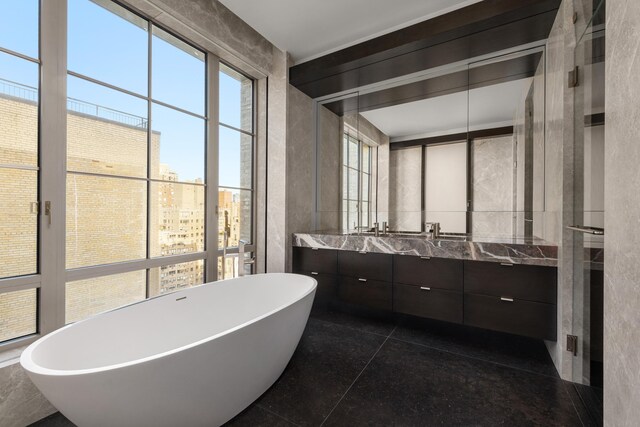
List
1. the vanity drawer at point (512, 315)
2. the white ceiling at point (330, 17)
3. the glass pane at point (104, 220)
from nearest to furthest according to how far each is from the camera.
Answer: the glass pane at point (104, 220) → the vanity drawer at point (512, 315) → the white ceiling at point (330, 17)

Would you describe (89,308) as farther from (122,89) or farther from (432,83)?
(432,83)

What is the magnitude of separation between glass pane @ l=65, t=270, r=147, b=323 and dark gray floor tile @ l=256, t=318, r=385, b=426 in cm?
115

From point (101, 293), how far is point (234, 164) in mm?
1478

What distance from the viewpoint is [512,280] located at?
77.0 inches

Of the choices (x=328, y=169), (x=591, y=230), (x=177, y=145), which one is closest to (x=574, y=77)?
(x=591, y=230)

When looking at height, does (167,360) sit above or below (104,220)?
below

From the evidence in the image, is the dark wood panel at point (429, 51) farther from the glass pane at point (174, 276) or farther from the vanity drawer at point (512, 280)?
the glass pane at point (174, 276)

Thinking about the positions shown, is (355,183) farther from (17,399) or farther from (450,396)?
(17,399)

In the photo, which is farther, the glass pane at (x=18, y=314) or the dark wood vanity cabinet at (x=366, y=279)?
the dark wood vanity cabinet at (x=366, y=279)

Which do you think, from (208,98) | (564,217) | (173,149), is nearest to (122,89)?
(173,149)

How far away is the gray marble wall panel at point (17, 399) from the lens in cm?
128

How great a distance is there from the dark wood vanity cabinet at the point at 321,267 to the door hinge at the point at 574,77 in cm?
204

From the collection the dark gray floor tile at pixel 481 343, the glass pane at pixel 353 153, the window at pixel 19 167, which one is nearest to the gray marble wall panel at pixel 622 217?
the dark gray floor tile at pixel 481 343

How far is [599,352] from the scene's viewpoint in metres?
1.34
